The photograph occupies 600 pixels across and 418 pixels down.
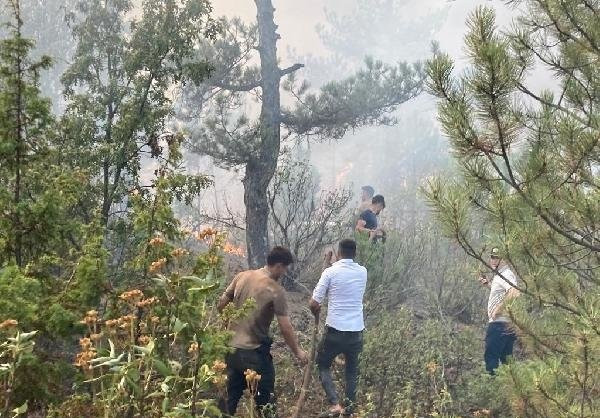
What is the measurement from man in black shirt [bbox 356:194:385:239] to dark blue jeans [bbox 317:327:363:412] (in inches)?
146

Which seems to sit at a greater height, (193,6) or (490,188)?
(193,6)

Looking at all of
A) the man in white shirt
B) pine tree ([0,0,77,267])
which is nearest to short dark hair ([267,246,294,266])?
the man in white shirt

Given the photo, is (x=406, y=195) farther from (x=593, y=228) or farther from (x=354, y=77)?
(x=593, y=228)

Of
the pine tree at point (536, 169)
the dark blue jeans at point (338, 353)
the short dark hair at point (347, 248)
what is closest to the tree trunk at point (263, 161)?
the short dark hair at point (347, 248)

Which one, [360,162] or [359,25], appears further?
[360,162]

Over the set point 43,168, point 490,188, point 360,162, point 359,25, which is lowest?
point 490,188

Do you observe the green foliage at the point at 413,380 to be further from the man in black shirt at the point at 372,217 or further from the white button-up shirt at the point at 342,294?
the man in black shirt at the point at 372,217

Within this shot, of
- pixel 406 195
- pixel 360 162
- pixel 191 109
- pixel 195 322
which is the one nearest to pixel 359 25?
pixel 360 162

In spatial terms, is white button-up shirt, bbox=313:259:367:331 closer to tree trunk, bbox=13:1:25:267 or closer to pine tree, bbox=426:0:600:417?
pine tree, bbox=426:0:600:417

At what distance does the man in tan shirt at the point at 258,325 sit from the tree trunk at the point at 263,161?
5966 millimetres

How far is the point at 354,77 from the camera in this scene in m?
11.9

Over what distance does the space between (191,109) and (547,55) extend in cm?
1027

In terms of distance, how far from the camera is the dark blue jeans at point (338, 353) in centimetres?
531

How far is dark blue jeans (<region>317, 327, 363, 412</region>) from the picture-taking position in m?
5.31
